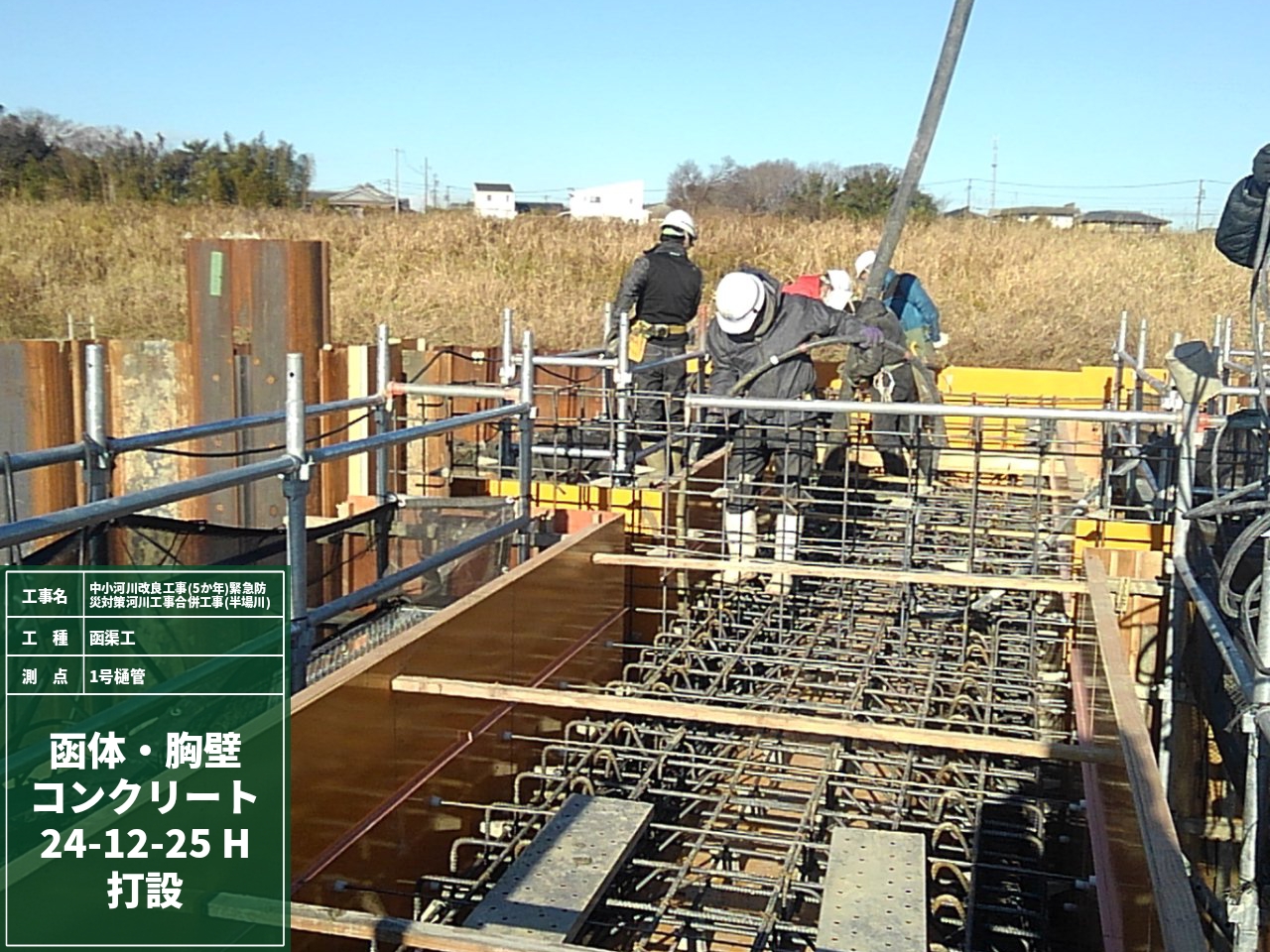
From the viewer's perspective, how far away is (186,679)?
370cm

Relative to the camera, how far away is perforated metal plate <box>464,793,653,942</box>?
365 centimetres

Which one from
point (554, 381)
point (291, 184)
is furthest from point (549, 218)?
point (554, 381)

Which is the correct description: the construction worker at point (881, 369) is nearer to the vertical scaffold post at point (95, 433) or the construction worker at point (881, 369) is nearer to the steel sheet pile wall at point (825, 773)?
the steel sheet pile wall at point (825, 773)

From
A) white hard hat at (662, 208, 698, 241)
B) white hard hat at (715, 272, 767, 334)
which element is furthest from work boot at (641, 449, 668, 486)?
white hard hat at (662, 208, 698, 241)

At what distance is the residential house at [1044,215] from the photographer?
32156mm

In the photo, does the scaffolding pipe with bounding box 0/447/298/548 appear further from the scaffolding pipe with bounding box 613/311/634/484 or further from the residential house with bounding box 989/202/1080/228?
the residential house with bounding box 989/202/1080/228

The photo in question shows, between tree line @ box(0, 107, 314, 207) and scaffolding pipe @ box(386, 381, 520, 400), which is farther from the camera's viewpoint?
tree line @ box(0, 107, 314, 207)

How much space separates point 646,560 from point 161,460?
18.9 ft

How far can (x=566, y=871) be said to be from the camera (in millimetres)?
3980

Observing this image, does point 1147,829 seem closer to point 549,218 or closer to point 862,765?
point 862,765

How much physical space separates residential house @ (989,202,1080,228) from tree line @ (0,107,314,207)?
19534 millimetres

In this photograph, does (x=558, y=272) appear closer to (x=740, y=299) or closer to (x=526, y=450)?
(x=740, y=299)

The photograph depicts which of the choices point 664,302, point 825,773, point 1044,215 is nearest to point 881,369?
point 664,302

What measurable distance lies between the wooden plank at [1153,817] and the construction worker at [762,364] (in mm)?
2742
